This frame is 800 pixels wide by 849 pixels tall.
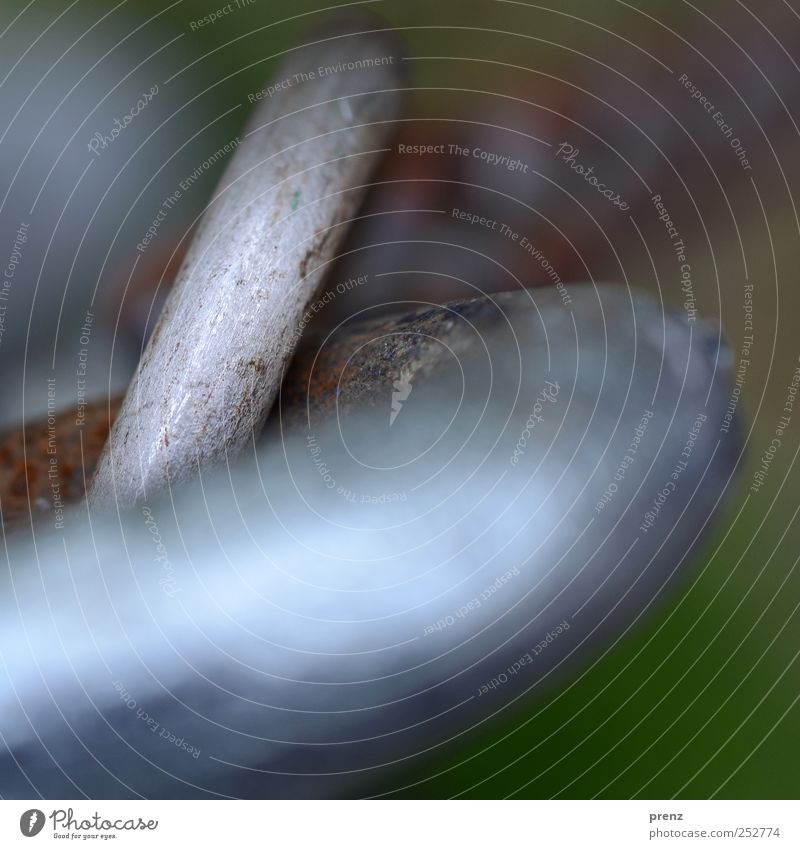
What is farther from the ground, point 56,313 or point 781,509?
point 56,313

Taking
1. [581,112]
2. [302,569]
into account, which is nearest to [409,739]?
[302,569]

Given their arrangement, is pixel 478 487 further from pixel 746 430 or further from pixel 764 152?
pixel 764 152

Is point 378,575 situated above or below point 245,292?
below

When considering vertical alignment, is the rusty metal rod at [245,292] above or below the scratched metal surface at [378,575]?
above

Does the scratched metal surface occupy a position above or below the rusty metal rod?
below

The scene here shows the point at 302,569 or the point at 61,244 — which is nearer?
the point at 302,569

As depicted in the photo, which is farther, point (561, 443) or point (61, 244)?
point (61, 244)

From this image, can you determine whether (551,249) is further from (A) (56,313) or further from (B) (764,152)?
(A) (56,313)

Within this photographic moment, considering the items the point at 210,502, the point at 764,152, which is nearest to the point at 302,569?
the point at 210,502
